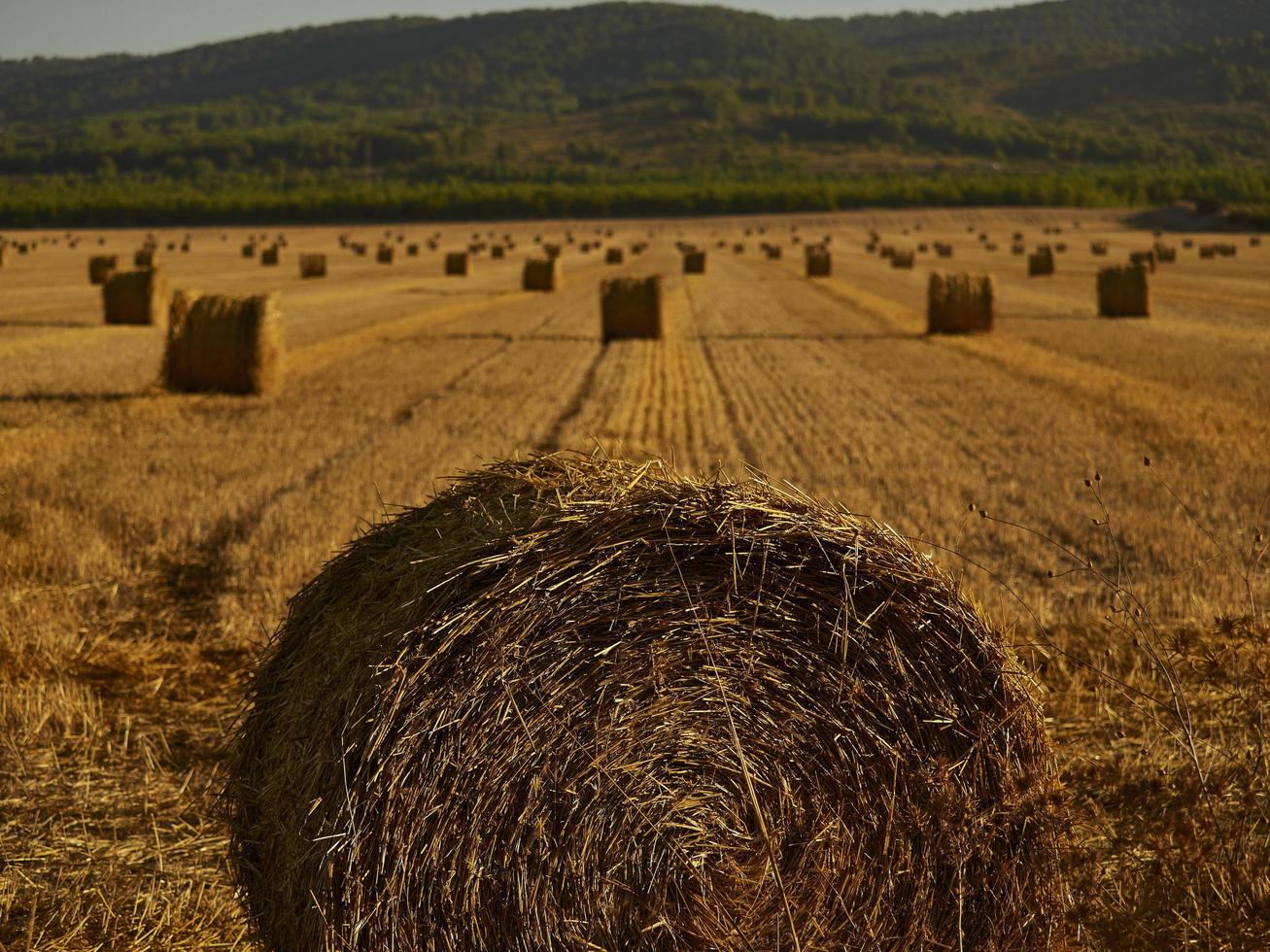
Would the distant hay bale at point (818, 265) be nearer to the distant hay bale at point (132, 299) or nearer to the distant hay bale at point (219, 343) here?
the distant hay bale at point (132, 299)

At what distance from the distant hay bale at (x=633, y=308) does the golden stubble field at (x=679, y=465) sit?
845 millimetres

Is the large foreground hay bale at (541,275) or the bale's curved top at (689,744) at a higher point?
the large foreground hay bale at (541,275)

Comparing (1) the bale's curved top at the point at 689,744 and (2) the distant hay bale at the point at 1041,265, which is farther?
(2) the distant hay bale at the point at 1041,265

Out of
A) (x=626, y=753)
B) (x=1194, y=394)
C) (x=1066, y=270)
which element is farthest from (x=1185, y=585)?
(x=1066, y=270)

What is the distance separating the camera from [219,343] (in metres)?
16.1

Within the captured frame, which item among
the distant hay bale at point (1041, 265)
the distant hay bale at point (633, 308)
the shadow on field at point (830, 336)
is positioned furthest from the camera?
the distant hay bale at point (1041, 265)

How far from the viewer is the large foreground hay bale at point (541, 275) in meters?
34.7

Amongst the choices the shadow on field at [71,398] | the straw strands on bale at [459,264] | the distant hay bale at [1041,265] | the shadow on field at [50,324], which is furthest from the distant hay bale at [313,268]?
the shadow on field at [71,398]

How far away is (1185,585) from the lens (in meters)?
8.38

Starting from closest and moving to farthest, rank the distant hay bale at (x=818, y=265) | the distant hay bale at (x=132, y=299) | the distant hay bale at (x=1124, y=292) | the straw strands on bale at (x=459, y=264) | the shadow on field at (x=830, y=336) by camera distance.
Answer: the shadow on field at (x=830, y=336), the distant hay bale at (x=132, y=299), the distant hay bale at (x=1124, y=292), the distant hay bale at (x=818, y=265), the straw strands on bale at (x=459, y=264)

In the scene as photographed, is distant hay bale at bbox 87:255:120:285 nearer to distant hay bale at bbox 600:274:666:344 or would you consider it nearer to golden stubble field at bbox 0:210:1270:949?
golden stubble field at bbox 0:210:1270:949

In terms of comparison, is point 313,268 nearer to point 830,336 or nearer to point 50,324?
point 50,324

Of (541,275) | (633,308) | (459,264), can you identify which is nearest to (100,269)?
(459,264)

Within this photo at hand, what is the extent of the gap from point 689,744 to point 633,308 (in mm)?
18888
